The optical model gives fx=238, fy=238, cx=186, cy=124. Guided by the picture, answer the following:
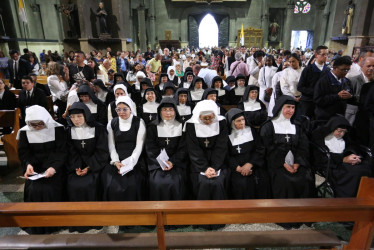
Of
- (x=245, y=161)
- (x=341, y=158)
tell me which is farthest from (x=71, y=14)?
(x=341, y=158)

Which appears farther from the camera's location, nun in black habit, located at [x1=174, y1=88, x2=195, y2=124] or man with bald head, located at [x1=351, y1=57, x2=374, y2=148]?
nun in black habit, located at [x1=174, y1=88, x2=195, y2=124]

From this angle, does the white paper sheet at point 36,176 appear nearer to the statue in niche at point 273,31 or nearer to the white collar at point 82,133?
the white collar at point 82,133

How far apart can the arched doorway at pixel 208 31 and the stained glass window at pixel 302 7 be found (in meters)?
8.96

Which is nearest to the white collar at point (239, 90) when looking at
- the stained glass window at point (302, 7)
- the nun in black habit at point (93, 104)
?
the nun in black habit at point (93, 104)

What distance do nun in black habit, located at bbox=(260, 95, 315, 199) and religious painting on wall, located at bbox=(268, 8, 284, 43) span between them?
2617 cm

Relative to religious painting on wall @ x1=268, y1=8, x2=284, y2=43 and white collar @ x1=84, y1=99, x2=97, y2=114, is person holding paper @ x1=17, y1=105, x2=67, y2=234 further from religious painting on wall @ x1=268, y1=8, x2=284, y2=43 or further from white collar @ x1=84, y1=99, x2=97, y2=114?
religious painting on wall @ x1=268, y1=8, x2=284, y2=43

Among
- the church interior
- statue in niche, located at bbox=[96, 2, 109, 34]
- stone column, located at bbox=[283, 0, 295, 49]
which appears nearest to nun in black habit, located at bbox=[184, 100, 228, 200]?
the church interior

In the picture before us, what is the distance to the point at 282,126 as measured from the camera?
138 inches

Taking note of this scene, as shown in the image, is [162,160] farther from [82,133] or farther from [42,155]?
[42,155]

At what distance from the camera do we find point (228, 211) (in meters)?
1.75

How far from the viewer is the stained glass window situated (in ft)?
Answer: 84.9

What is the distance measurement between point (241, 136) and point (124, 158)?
1764mm

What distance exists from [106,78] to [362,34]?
50.7 feet

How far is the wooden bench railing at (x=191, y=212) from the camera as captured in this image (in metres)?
1.74
